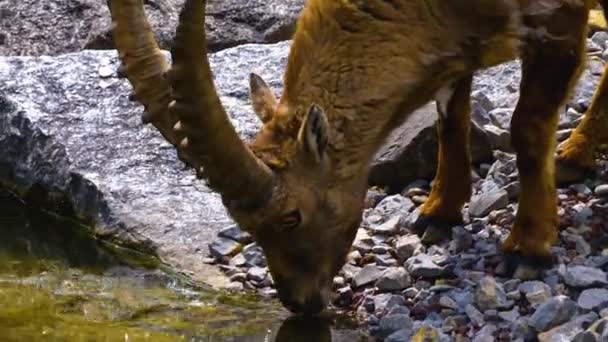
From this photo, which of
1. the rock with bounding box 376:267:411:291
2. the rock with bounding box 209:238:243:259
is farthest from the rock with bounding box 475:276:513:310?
the rock with bounding box 209:238:243:259

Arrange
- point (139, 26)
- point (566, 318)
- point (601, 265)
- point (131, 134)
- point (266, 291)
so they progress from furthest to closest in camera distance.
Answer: point (131, 134)
point (266, 291)
point (601, 265)
point (566, 318)
point (139, 26)

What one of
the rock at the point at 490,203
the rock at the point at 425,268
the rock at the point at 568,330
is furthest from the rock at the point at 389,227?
the rock at the point at 568,330

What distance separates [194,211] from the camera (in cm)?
1005

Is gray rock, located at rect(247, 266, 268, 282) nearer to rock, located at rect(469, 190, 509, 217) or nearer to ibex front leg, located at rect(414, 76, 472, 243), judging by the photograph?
ibex front leg, located at rect(414, 76, 472, 243)

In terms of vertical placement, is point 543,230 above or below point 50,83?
below

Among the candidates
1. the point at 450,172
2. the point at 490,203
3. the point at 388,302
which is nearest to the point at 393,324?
the point at 388,302

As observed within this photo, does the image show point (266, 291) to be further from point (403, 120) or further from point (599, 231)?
point (599, 231)

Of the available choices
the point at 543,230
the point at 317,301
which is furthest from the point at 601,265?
the point at 317,301

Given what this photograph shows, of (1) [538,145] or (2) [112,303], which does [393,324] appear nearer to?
(1) [538,145]

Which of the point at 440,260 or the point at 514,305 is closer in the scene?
the point at 514,305

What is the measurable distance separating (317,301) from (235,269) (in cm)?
138

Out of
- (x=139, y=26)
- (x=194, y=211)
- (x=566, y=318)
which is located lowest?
(x=566, y=318)

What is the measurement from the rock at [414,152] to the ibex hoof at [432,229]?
76 centimetres

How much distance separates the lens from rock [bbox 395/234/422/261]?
9023 mm
